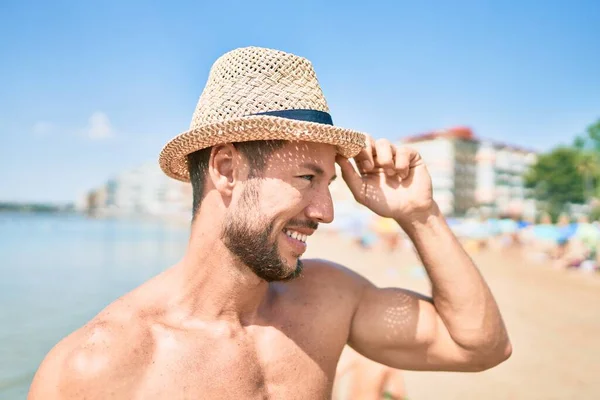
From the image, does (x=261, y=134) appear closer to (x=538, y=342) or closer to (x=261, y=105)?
(x=261, y=105)

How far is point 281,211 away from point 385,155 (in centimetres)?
57

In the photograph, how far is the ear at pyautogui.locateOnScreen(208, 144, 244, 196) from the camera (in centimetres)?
183

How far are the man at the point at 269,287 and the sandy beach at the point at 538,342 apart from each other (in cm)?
402

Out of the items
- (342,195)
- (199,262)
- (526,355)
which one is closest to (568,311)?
(526,355)

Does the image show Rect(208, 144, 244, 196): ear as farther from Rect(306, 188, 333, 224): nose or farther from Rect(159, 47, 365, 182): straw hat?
Rect(306, 188, 333, 224): nose

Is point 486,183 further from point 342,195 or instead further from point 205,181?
point 205,181

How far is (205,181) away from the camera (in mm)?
1946

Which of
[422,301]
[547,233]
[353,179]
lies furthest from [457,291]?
[547,233]

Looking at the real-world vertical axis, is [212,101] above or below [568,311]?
above

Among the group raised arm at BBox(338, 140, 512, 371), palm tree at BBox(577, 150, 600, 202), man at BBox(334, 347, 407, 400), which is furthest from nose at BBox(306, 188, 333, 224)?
palm tree at BBox(577, 150, 600, 202)

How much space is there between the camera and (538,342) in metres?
7.95

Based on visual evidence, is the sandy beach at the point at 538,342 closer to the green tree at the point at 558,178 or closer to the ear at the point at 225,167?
the ear at the point at 225,167

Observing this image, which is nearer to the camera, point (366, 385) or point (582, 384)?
point (366, 385)

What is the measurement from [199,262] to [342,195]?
71082mm
